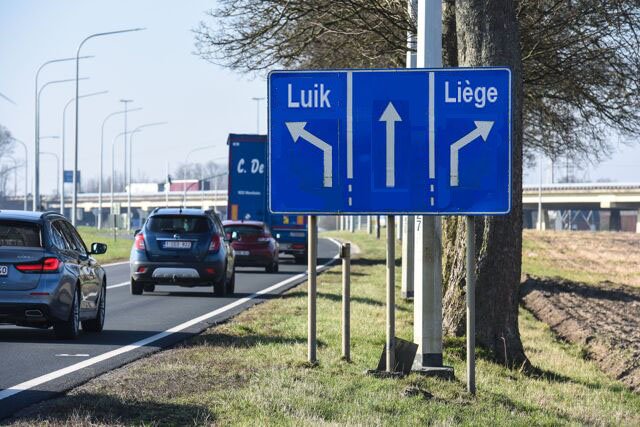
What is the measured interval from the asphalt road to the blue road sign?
2.49 meters

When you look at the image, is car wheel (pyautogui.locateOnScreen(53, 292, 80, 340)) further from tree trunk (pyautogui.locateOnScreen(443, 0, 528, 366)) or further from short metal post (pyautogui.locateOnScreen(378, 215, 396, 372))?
short metal post (pyautogui.locateOnScreen(378, 215, 396, 372))

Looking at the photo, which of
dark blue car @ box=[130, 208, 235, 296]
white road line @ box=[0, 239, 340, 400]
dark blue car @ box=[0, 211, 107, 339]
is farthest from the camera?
dark blue car @ box=[130, 208, 235, 296]

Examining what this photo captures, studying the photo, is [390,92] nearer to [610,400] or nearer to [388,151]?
[388,151]

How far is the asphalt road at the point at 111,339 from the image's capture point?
11.0 m

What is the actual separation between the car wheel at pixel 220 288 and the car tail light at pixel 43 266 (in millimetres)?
9855

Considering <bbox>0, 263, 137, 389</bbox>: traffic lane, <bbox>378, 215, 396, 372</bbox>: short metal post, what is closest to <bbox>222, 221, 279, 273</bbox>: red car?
<bbox>0, 263, 137, 389</bbox>: traffic lane

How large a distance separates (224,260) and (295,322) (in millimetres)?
7123

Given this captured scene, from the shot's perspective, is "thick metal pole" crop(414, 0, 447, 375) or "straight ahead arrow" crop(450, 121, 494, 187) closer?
"straight ahead arrow" crop(450, 121, 494, 187)

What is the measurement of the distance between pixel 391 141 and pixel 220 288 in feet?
45.4

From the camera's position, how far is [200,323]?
17969 millimetres

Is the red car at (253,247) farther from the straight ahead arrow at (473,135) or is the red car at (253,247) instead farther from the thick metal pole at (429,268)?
the straight ahead arrow at (473,135)

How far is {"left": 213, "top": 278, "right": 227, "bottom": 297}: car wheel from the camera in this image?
971 inches

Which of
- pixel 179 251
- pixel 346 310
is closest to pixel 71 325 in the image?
pixel 346 310

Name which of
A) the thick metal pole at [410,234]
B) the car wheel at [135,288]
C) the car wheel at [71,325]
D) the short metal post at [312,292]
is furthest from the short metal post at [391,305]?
the car wheel at [135,288]
